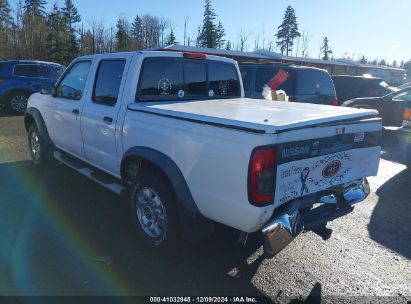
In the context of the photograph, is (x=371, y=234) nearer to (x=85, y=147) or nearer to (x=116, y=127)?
(x=116, y=127)

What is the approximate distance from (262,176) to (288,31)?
85946 millimetres

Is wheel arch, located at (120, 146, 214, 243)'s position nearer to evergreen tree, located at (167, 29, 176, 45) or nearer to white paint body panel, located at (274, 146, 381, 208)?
white paint body panel, located at (274, 146, 381, 208)

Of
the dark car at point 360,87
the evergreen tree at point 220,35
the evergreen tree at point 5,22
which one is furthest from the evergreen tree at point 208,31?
the dark car at point 360,87

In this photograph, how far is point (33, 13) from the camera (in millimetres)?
66062

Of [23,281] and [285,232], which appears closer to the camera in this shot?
[285,232]

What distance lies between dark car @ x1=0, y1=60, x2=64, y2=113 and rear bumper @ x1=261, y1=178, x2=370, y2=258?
500 inches

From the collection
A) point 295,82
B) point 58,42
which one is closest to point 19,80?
point 295,82

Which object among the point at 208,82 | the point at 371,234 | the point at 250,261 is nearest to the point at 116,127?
the point at 208,82

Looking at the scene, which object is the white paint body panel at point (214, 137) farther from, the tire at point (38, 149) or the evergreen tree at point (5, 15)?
the evergreen tree at point (5, 15)

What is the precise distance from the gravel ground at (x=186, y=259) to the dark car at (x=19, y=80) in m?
9.70

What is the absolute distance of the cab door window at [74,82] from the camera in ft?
16.8

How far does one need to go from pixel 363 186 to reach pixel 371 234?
3.33 ft

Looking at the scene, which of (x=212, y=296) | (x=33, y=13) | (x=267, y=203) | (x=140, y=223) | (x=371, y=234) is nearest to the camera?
(x=267, y=203)

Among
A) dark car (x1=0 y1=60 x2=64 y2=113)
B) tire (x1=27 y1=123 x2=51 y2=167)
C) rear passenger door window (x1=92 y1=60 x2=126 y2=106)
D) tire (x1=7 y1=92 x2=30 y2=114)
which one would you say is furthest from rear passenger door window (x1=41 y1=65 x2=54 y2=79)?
rear passenger door window (x1=92 y1=60 x2=126 y2=106)
